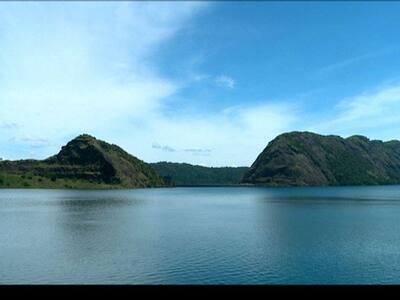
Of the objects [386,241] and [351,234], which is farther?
[351,234]

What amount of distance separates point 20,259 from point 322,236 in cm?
5754

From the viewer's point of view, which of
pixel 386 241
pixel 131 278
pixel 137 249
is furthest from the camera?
pixel 386 241

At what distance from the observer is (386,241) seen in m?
82.5

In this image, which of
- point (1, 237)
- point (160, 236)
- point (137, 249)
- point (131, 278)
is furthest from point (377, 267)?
point (1, 237)

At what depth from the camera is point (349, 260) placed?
62000mm

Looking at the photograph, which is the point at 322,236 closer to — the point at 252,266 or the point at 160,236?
the point at 160,236

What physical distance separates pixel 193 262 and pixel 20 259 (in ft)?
77.6
